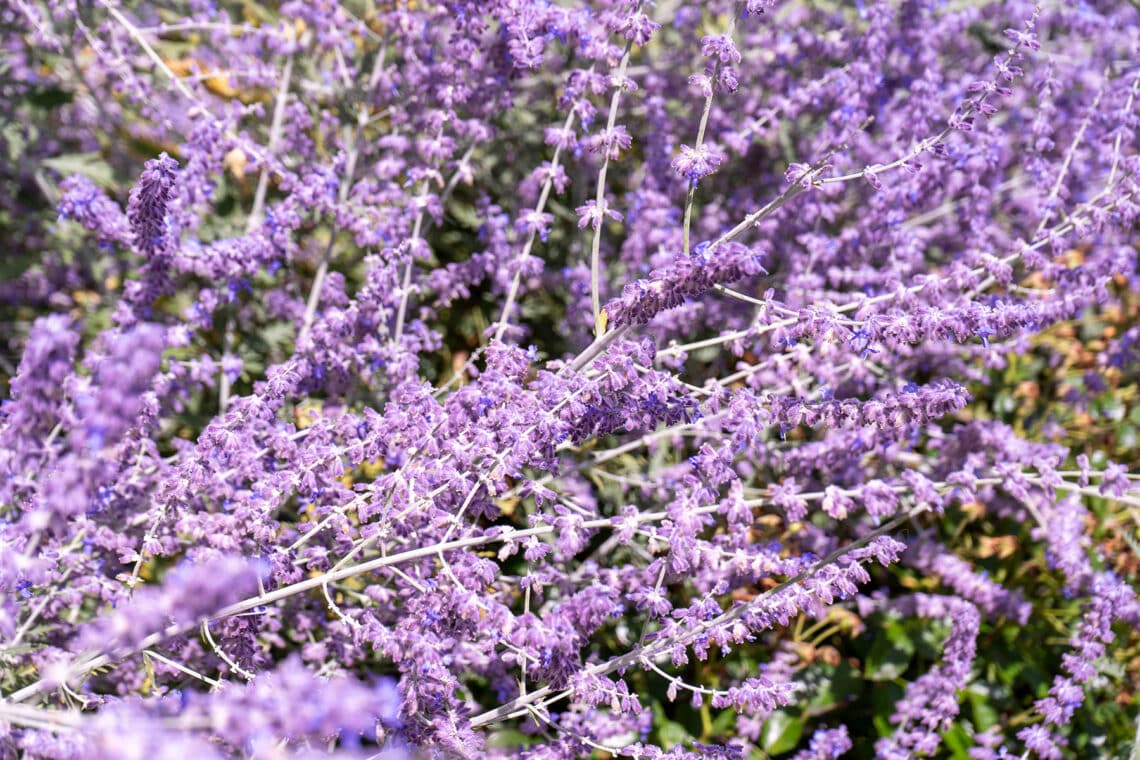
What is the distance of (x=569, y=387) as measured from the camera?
2.07 m

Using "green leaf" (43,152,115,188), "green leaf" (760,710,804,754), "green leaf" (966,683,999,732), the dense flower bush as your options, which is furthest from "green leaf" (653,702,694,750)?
"green leaf" (43,152,115,188)

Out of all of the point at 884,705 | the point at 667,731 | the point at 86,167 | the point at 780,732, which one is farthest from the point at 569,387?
the point at 86,167

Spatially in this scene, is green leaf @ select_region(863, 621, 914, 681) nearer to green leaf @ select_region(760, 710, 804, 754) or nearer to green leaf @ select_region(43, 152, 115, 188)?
green leaf @ select_region(760, 710, 804, 754)

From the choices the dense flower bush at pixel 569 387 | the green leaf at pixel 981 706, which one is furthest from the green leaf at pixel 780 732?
the green leaf at pixel 981 706

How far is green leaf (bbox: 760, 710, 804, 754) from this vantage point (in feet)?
9.82

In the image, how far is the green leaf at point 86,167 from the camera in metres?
3.52

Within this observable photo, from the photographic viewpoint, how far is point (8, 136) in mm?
3479

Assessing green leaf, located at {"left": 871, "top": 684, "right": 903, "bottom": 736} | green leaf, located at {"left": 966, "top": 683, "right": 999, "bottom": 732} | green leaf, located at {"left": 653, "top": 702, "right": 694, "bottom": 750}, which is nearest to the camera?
green leaf, located at {"left": 653, "top": 702, "right": 694, "bottom": 750}

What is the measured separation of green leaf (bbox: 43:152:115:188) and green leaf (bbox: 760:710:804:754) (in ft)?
9.58

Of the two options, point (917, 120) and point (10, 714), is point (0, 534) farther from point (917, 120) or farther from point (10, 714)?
point (917, 120)

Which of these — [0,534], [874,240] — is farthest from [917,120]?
[0,534]

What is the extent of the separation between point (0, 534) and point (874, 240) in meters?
2.50

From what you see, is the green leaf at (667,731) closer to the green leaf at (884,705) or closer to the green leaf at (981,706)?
the green leaf at (884,705)

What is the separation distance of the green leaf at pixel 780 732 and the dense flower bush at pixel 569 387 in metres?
0.02
